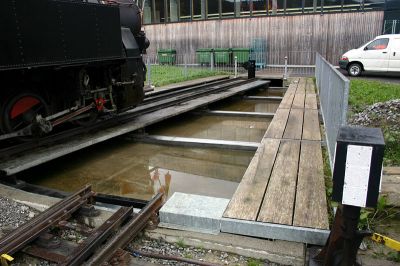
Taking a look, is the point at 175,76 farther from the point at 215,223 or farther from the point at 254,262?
the point at 254,262

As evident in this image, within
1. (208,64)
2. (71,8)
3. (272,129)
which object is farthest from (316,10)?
(71,8)

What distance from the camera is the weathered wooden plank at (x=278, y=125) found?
555 cm

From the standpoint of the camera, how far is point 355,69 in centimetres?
1584

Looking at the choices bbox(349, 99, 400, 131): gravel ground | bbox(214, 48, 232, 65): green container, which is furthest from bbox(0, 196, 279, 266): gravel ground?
bbox(214, 48, 232, 65): green container

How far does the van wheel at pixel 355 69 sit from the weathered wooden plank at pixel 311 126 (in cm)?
966

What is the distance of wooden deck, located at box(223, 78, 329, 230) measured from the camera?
2949mm

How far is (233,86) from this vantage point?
41.2 ft

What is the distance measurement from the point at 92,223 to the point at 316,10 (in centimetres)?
1886

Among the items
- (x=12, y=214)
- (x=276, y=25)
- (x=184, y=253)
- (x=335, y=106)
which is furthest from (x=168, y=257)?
(x=276, y=25)

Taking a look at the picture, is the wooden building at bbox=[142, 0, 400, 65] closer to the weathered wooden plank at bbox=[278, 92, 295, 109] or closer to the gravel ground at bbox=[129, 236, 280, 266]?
the weathered wooden plank at bbox=[278, 92, 295, 109]

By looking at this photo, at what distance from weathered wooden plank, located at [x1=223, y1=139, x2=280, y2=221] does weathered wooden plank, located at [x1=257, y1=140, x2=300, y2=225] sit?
0.06 metres

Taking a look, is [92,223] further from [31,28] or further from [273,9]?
[273,9]

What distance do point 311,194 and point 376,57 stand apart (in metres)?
13.8

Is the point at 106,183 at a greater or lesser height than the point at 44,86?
lesser
